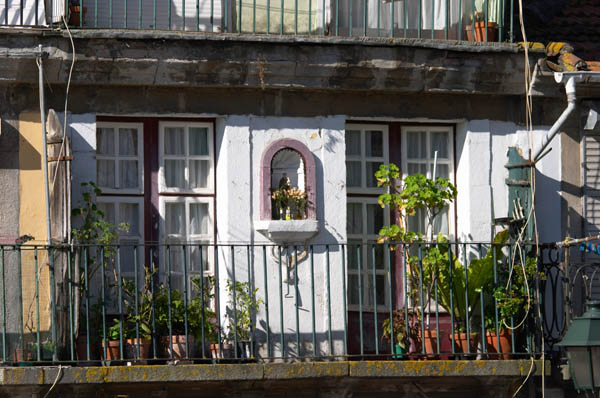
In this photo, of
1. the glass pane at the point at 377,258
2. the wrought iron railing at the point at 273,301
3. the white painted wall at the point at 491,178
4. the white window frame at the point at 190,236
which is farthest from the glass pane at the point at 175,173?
the white painted wall at the point at 491,178

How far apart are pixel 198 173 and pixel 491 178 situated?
9.02ft

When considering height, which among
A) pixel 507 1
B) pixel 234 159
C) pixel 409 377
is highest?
pixel 507 1

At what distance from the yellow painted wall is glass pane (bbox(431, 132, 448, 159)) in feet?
12.2

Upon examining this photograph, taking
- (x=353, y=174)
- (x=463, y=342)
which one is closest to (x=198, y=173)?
(x=353, y=174)

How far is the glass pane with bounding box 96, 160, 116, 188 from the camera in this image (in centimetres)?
1524

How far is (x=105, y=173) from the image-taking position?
15273 mm

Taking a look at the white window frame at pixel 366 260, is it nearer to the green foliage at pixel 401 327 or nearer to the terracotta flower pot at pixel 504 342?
the green foliage at pixel 401 327

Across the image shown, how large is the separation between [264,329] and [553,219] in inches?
116

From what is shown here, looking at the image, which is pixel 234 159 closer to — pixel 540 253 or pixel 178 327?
pixel 178 327

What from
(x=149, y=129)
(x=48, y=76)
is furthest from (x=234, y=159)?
(x=48, y=76)

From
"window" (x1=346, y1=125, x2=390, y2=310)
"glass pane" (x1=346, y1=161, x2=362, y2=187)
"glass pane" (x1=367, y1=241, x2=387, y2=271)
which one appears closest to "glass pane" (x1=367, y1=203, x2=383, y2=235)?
"window" (x1=346, y1=125, x2=390, y2=310)

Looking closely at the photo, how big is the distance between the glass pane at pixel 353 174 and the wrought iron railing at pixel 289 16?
1.22 meters

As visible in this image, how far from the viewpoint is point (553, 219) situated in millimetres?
15828

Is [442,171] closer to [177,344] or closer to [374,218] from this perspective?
[374,218]
